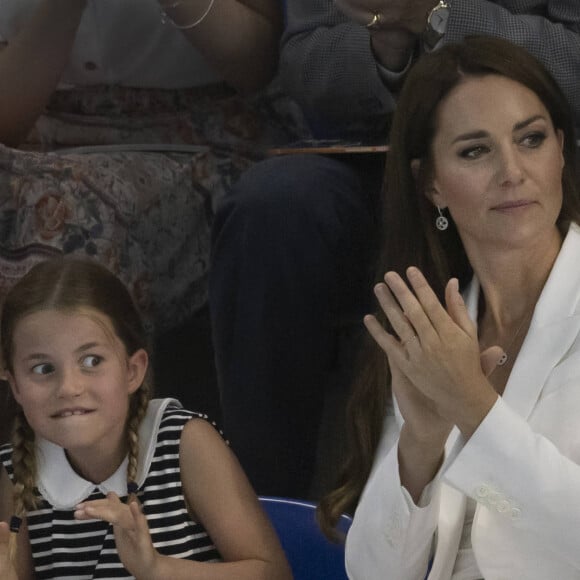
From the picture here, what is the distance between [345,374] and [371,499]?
1.77 ft

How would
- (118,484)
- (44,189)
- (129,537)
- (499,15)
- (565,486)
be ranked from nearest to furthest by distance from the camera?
(565,486), (129,537), (118,484), (499,15), (44,189)

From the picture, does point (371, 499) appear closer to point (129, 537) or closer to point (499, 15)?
point (129, 537)

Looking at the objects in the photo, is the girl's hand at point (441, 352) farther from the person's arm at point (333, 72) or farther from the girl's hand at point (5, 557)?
the person's arm at point (333, 72)

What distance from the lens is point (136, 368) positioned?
122 centimetres

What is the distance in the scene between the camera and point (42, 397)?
1.14 m

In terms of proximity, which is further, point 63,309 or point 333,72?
point 333,72

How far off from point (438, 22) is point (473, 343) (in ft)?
1.94

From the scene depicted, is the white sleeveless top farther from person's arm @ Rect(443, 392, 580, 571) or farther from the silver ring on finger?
person's arm @ Rect(443, 392, 580, 571)

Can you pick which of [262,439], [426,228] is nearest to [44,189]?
[262,439]

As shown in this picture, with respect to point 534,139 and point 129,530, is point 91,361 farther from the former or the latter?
point 534,139

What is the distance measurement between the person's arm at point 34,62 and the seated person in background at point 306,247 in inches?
16.2

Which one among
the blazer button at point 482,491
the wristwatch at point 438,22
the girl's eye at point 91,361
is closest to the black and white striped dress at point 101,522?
the girl's eye at point 91,361

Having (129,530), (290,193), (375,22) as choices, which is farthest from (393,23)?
(129,530)

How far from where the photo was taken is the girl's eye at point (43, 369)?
1.16 m
